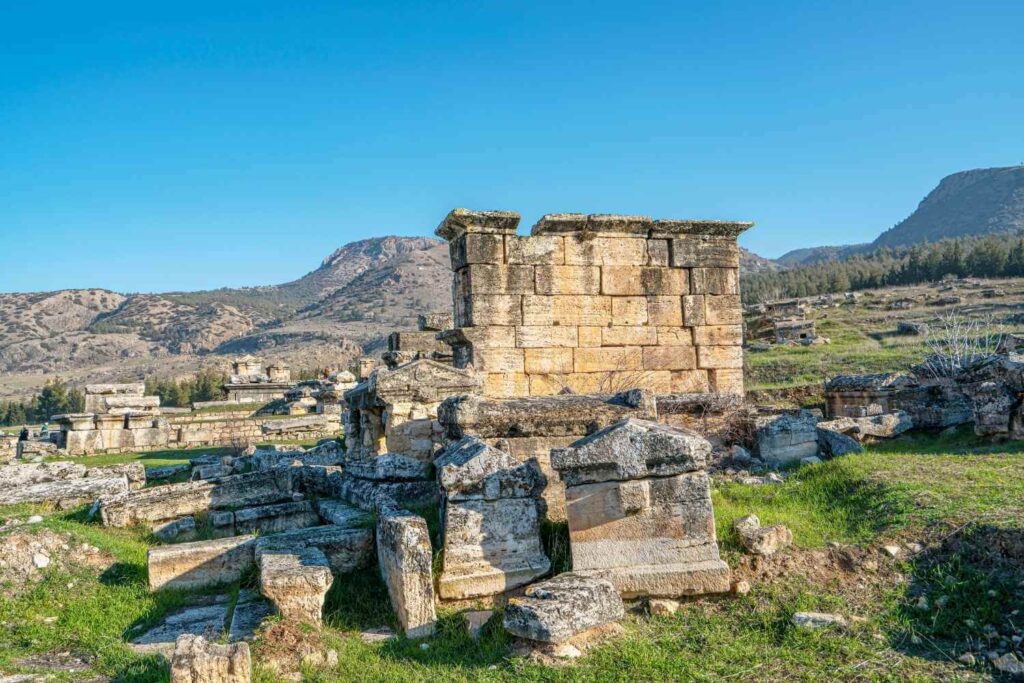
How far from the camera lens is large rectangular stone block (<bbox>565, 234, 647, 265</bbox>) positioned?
11398mm

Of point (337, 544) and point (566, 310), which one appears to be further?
point (566, 310)

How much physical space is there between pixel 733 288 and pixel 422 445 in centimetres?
594

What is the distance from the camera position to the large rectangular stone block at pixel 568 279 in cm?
1120

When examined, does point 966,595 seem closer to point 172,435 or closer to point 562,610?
point 562,610

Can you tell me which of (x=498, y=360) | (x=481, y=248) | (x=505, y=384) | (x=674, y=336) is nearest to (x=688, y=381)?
(x=674, y=336)

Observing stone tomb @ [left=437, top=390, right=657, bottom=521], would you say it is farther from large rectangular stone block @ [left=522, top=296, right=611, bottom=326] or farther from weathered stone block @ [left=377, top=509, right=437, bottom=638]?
large rectangular stone block @ [left=522, top=296, right=611, bottom=326]

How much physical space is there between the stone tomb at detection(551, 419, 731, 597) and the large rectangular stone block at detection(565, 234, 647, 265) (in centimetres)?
666

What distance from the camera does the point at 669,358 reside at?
11.8 metres

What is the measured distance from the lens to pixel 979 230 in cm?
13125

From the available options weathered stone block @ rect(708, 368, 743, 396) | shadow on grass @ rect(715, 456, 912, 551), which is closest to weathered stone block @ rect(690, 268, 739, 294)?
weathered stone block @ rect(708, 368, 743, 396)

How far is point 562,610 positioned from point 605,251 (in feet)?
26.4

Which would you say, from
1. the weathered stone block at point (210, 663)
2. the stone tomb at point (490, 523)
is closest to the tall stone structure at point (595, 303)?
the stone tomb at point (490, 523)

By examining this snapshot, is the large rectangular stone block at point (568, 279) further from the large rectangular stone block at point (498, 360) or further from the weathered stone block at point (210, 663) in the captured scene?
the weathered stone block at point (210, 663)

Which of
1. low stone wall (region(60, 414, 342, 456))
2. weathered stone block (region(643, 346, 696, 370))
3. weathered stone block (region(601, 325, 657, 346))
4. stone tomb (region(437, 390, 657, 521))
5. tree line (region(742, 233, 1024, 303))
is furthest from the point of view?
tree line (region(742, 233, 1024, 303))
